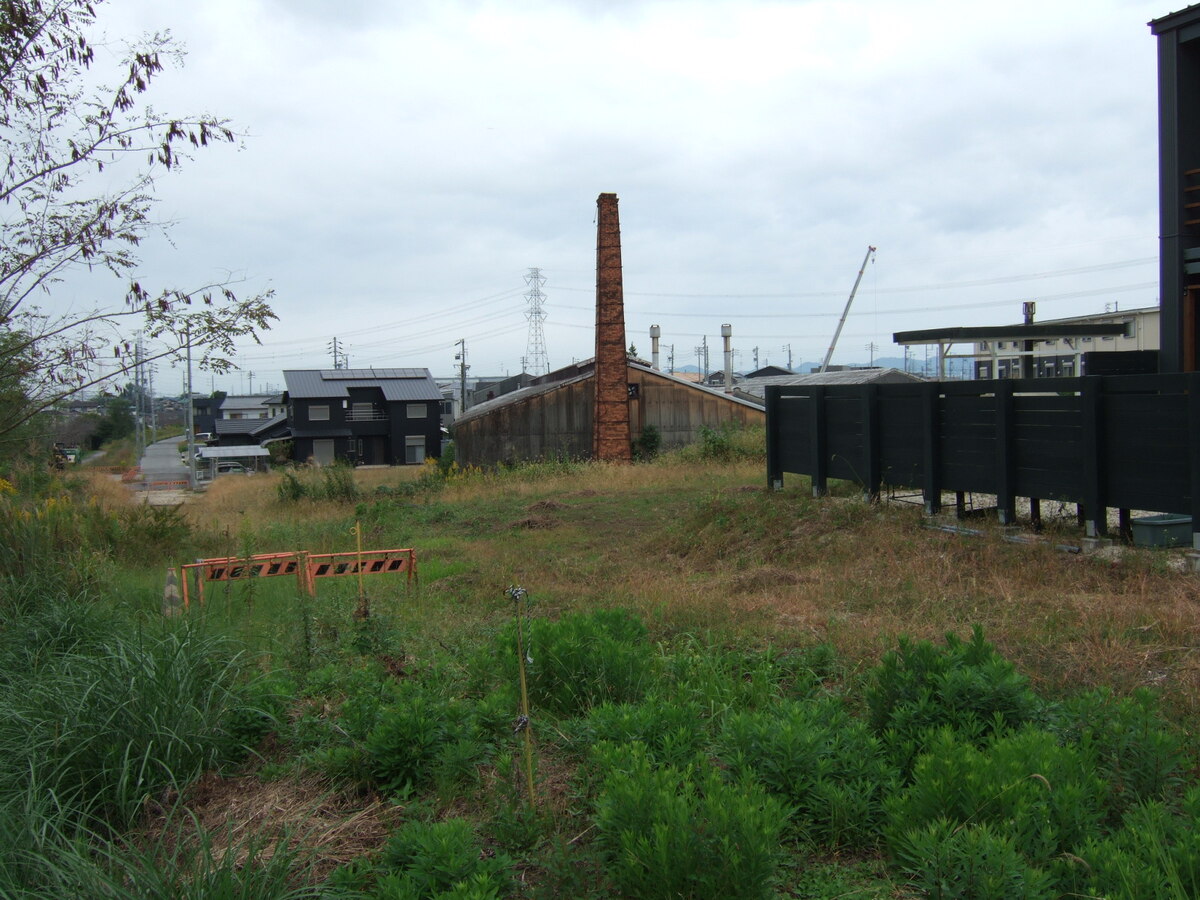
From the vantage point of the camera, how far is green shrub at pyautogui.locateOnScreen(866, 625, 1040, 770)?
3.87 m

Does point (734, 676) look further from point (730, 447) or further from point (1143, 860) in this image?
point (730, 447)

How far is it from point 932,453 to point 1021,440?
1297 mm

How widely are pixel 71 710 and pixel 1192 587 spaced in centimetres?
731

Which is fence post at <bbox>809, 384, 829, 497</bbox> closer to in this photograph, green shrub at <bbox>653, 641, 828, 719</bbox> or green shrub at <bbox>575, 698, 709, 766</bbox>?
green shrub at <bbox>653, 641, 828, 719</bbox>

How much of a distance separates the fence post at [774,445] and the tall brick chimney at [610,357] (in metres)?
21.3

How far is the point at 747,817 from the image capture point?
2.93m

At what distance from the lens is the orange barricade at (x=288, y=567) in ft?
27.9

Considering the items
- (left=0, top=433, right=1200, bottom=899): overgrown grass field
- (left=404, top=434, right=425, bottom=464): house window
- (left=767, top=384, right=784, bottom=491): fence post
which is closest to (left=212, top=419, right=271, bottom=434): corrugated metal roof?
(left=404, top=434, right=425, bottom=464): house window

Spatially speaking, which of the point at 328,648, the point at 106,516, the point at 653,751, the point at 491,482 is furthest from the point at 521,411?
the point at 653,751

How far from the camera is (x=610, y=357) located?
36.0m

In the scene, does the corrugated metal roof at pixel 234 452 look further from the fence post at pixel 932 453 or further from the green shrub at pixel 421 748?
the green shrub at pixel 421 748

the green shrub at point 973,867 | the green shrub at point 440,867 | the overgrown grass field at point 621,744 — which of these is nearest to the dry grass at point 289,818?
the overgrown grass field at point 621,744

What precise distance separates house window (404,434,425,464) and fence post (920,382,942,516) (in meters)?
63.6

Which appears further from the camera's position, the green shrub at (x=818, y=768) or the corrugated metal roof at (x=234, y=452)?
the corrugated metal roof at (x=234, y=452)
